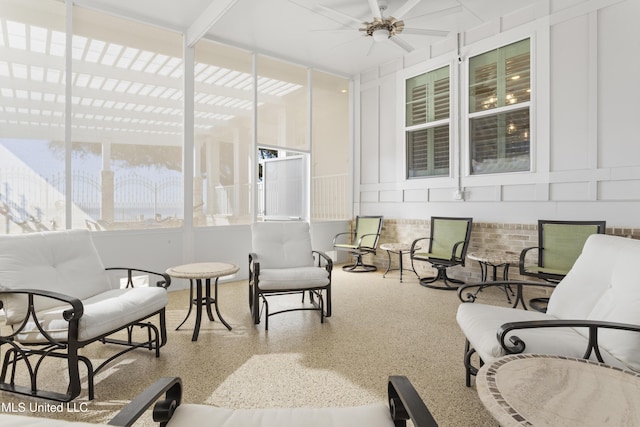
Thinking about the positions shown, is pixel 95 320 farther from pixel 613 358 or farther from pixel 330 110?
pixel 330 110

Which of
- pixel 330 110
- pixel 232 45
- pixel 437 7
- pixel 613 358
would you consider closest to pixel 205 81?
pixel 232 45

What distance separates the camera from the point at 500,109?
15.7 feet

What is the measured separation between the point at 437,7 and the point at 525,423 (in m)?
4.97

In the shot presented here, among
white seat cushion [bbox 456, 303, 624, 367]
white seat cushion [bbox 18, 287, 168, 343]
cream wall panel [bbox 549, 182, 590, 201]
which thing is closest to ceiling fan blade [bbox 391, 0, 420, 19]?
cream wall panel [bbox 549, 182, 590, 201]

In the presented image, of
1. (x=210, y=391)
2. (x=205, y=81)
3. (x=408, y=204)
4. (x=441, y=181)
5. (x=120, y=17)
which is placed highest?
(x=120, y=17)

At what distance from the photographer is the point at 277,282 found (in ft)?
10.4

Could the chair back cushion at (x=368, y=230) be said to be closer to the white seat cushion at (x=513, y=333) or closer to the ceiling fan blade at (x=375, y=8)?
the ceiling fan blade at (x=375, y=8)

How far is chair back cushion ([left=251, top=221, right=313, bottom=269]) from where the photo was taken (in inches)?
144

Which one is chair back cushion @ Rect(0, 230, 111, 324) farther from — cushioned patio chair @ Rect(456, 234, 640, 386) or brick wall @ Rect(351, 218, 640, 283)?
brick wall @ Rect(351, 218, 640, 283)

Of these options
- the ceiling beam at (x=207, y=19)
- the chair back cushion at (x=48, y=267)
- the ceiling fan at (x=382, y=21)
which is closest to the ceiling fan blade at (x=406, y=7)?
the ceiling fan at (x=382, y=21)

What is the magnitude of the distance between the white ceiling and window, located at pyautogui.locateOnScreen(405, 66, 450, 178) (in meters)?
0.62

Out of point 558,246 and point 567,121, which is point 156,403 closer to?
point 558,246

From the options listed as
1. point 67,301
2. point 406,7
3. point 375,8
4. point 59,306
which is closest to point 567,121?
point 406,7

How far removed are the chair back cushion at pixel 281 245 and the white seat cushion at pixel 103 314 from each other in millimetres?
1278
